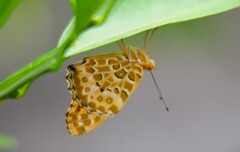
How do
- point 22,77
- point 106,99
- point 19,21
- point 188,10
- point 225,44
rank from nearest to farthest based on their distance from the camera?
point 22,77, point 188,10, point 106,99, point 19,21, point 225,44

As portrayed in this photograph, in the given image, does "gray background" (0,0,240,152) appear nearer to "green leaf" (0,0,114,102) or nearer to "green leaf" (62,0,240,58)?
"green leaf" (62,0,240,58)

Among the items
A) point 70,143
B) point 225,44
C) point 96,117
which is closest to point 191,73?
point 225,44

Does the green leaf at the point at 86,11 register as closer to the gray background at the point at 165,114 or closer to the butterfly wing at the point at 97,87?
the butterfly wing at the point at 97,87

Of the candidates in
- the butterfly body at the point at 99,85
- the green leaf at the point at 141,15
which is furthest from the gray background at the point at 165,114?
the green leaf at the point at 141,15

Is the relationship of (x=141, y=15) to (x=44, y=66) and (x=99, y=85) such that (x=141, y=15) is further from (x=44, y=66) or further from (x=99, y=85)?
(x=99, y=85)

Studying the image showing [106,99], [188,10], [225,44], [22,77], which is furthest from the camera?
[225,44]

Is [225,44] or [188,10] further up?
[225,44]

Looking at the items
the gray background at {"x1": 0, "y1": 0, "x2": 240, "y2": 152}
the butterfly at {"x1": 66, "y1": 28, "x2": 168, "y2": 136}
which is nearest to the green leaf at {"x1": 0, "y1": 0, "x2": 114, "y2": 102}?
the butterfly at {"x1": 66, "y1": 28, "x2": 168, "y2": 136}

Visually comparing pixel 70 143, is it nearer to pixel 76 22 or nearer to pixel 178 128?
pixel 178 128
